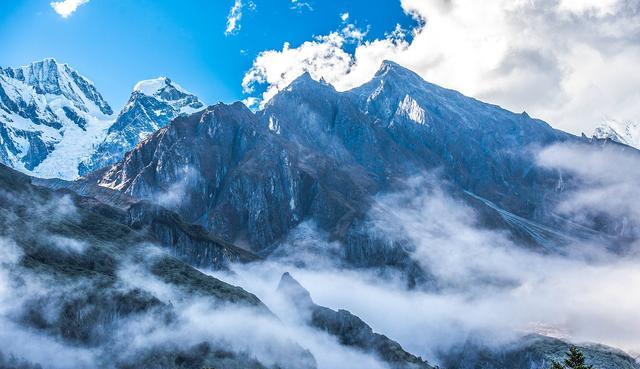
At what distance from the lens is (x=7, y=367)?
634 ft

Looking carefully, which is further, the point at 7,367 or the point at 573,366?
the point at 7,367

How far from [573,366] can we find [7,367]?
14825cm

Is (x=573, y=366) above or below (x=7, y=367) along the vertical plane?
above

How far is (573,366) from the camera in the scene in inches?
5138
